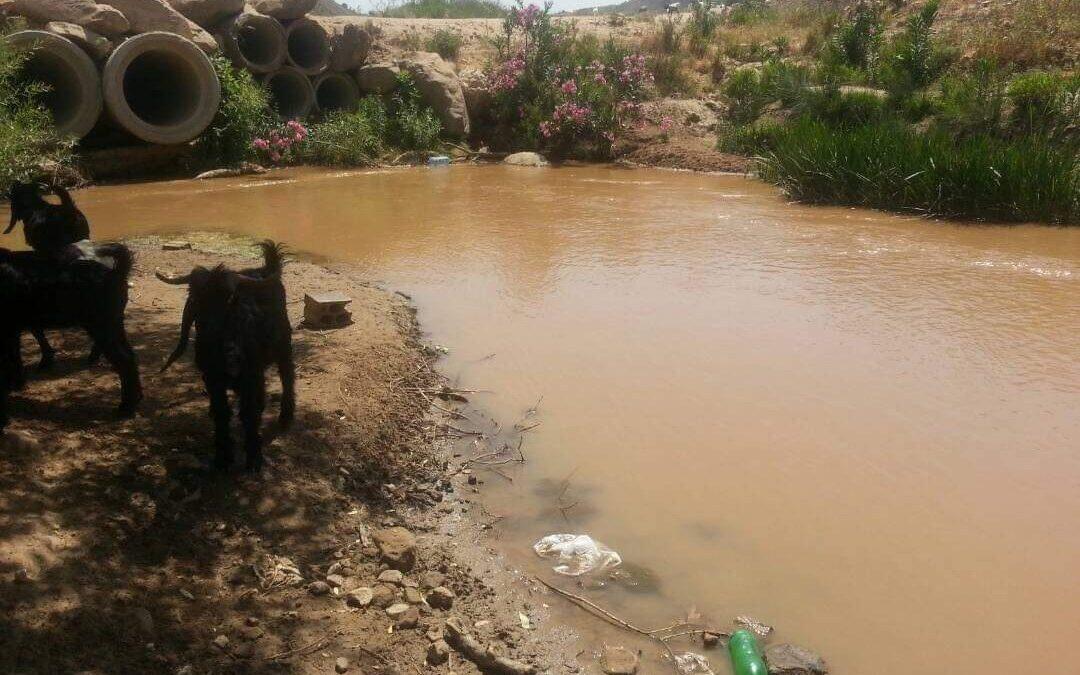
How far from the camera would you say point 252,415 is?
3455mm

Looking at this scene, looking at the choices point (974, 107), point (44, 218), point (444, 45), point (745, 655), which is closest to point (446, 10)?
point (444, 45)

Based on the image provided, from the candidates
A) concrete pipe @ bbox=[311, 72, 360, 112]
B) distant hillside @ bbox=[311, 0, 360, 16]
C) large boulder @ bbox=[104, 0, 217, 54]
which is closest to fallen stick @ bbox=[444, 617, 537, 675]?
large boulder @ bbox=[104, 0, 217, 54]

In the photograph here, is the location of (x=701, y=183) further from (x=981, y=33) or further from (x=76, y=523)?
(x=76, y=523)

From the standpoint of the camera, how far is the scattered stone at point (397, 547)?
3.21 m

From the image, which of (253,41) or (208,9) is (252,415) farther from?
(253,41)

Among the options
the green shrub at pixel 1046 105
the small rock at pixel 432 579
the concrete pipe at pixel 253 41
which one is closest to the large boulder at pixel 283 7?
the concrete pipe at pixel 253 41

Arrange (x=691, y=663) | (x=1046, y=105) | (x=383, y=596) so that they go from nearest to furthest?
(x=691, y=663) < (x=383, y=596) < (x=1046, y=105)

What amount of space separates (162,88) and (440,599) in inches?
539

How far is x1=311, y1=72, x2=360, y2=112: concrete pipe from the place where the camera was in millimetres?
16297

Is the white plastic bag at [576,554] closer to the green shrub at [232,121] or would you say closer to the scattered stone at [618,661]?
the scattered stone at [618,661]

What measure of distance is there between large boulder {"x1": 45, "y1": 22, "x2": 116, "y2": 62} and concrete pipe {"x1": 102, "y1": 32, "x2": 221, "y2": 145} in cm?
36

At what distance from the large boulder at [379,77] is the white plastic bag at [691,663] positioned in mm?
15350

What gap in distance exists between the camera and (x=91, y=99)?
11.6 meters

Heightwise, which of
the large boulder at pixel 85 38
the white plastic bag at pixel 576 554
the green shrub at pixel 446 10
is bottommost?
the white plastic bag at pixel 576 554
